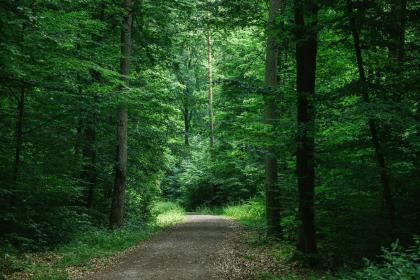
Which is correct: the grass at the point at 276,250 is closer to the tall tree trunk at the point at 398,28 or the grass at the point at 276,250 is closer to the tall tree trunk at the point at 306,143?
the tall tree trunk at the point at 306,143

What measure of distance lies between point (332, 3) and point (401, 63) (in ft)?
5.96

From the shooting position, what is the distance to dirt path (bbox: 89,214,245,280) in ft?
28.9

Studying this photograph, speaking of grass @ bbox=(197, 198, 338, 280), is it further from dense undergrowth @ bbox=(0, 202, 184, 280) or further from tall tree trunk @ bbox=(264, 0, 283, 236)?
dense undergrowth @ bbox=(0, 202, 184, 280)

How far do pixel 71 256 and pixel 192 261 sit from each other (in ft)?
10.2

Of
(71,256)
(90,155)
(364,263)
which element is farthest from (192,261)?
(90,155)

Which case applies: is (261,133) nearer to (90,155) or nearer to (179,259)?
(179,259)

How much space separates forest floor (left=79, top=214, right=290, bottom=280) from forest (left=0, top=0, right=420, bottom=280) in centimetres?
25

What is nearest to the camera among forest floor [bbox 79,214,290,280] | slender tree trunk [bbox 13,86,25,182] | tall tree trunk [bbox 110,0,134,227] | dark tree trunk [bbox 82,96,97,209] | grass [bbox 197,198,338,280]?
grass [bbox 197,198,338,280]

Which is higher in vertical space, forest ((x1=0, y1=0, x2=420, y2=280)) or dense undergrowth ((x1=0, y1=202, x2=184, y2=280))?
forest ((x1=0, y1=0, x2=420, y2=280))

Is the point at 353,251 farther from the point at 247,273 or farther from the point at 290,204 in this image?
the point at 290,204

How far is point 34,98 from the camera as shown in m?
12.7

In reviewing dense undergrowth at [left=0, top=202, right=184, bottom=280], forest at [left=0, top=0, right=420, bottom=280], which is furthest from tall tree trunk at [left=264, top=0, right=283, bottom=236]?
dense undergrowth at [left=0, top=202, right=184, bottom=280]

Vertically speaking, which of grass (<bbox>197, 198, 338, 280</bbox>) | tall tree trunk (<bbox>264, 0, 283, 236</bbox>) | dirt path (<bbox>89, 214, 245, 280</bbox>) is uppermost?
→ tall tree trunk (<bbox>264, 0, 283, 236</bbox>)

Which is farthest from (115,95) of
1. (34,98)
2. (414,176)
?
(414,176)
